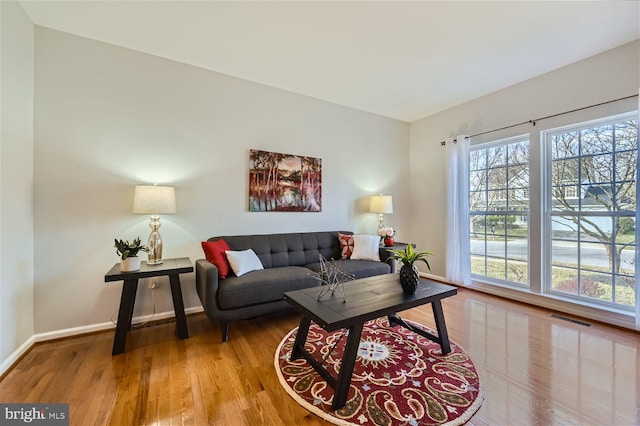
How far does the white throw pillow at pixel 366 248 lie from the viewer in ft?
11.0

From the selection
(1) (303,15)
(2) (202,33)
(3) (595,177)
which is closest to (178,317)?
(2) (202,33)

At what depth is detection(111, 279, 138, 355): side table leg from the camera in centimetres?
202

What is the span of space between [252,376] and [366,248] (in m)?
2.06

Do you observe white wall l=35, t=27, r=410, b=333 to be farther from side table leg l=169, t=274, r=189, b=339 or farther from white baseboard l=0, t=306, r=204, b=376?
side table leg l=169, t=274, r=189, b=339

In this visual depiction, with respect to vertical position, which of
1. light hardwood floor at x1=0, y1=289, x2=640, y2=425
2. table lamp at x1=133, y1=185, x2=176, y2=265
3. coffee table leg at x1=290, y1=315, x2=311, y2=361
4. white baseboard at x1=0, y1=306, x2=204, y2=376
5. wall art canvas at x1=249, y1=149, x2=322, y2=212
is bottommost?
light hardwood floor at x1=0, y1=289, x2=640, y2=425

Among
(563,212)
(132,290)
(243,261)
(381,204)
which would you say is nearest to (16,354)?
(132,290)

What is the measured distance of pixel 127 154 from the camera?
8.20ft

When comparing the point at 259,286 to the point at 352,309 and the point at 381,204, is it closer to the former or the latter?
the point at 352,309

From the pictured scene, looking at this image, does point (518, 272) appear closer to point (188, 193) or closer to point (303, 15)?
point (303, 15)

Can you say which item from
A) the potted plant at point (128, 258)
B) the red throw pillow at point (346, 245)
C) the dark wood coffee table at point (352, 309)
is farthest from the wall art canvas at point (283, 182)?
the dark wood coffee table at point (352, 309)

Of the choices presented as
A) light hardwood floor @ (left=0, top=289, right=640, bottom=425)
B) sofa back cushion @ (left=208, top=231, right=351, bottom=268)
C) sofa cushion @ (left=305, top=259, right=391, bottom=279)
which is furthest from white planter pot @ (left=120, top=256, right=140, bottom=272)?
sofa cushion @ (left=305, top=259, right=391, bottom=279)

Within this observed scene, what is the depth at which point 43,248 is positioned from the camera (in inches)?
86.7

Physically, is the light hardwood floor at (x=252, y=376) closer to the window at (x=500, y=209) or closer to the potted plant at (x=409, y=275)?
the potted plant at (x=409, y=275)

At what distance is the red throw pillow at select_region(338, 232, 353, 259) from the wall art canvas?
21.0 inches
